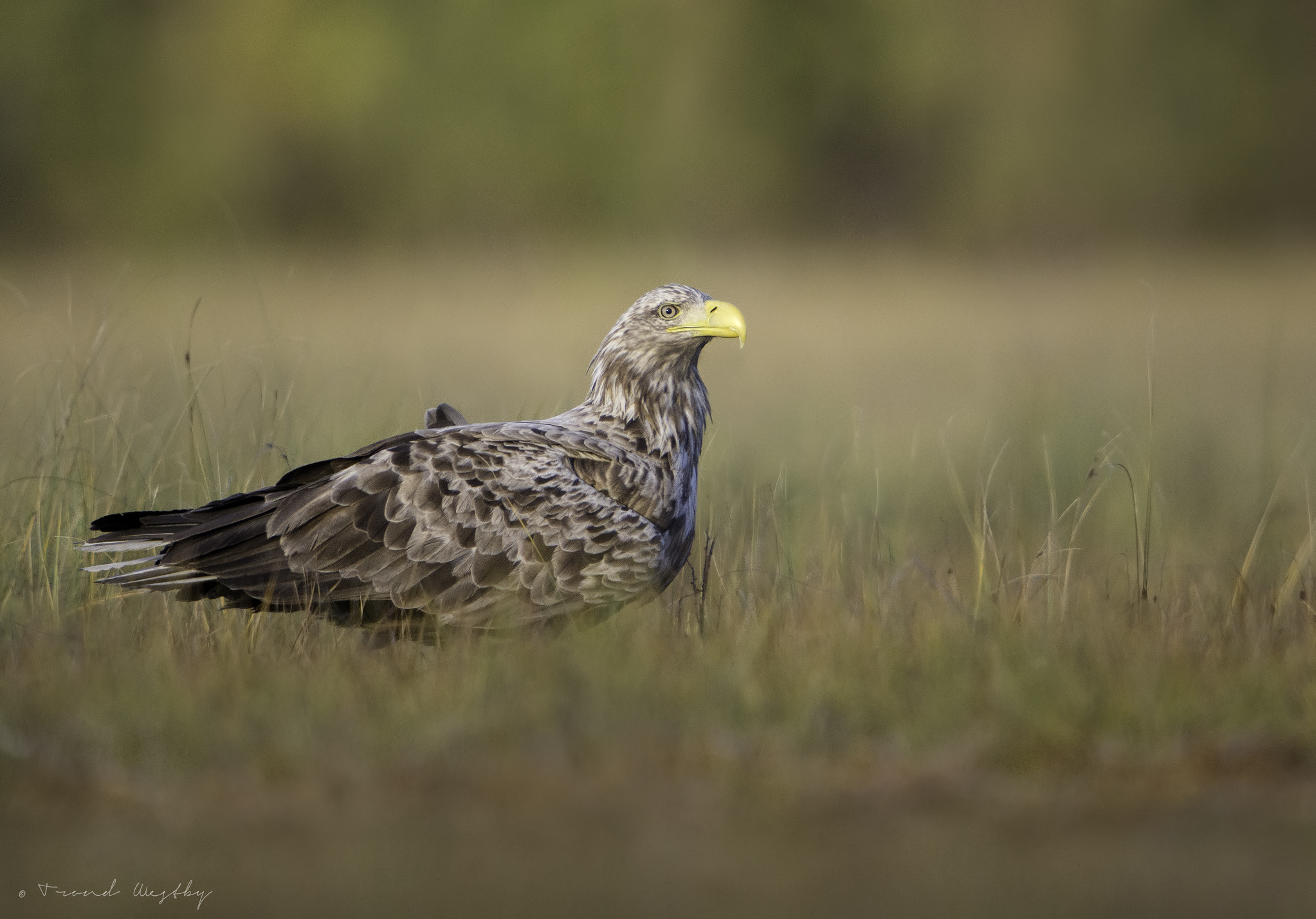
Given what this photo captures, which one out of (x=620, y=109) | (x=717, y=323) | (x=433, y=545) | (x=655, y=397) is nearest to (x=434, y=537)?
(x=433, y=545)

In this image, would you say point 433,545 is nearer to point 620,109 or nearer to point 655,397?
point 655,397

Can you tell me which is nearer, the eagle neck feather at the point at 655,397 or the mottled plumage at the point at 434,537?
the mottled plumage at the point at 434,537

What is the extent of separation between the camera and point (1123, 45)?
992 inches

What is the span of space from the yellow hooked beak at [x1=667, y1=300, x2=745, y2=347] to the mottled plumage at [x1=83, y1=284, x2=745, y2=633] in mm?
675

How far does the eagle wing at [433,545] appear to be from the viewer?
200 inches

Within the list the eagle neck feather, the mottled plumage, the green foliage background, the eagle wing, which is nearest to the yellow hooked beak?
the eagle neck feather

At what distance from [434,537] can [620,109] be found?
22276 millimetres

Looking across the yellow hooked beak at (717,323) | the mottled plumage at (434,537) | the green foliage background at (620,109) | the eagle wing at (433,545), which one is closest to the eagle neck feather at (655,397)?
the yellow hooked beak at (717,323)

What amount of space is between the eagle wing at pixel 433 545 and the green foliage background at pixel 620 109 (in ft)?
67.4

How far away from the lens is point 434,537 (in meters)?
5.14

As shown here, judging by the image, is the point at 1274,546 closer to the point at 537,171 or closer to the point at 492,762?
the point at 492,762

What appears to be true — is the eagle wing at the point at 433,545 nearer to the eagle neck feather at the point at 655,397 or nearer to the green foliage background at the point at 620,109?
the eagle neck feather at the point at 655,397

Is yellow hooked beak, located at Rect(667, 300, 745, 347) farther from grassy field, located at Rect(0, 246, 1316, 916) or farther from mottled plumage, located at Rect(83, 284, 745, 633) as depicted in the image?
grassy field, located at Rect(0, 246, 1316, 916)

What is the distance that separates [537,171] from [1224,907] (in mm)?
24625
